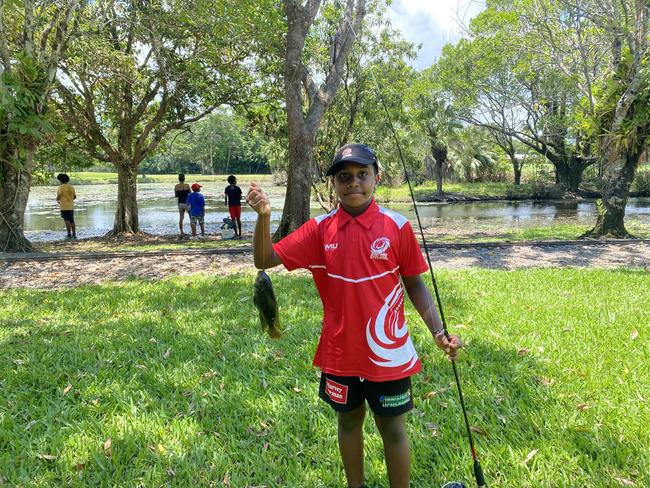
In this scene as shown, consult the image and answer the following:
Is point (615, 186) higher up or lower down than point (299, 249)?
higher up

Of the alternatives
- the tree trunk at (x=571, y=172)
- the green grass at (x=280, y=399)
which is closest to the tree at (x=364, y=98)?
the green grass at (x=280, y=399)

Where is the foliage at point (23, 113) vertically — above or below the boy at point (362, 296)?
above

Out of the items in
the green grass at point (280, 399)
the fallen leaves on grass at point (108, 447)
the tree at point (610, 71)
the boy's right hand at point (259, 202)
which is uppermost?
the tree at point (610, 71)

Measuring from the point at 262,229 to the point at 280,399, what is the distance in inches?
64.2

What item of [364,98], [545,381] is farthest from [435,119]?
[545,381]

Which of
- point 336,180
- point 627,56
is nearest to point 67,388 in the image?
point 336,180

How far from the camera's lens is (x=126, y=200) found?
1486 centimetres

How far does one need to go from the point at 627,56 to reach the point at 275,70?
828cm

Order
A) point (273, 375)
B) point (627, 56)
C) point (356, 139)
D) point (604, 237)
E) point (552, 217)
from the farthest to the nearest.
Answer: point (552, 217), point (356, 139), point (604, 237), point (627, 56), point (273, 375)

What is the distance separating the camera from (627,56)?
9672 mm

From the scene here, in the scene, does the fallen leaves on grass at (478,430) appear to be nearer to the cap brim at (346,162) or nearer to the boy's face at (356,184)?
the boy's face at (356,184)

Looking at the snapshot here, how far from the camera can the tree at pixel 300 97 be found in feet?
28.2

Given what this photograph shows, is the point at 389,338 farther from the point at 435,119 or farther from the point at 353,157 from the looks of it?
the point at 435,119

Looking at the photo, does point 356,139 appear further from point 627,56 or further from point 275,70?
point 627,56
